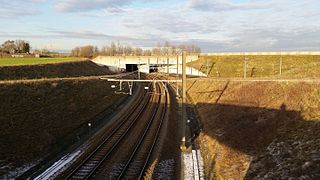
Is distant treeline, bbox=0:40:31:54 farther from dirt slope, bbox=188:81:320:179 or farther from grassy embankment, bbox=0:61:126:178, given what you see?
dirt slope, bbox=188:81:320:179

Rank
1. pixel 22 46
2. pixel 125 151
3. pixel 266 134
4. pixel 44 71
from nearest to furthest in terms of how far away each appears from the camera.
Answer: pixel 266 134 → pixel 125 151 → pixel 44 71 → pixel 22 46

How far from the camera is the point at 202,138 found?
122 feet

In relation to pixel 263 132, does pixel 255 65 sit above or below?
above

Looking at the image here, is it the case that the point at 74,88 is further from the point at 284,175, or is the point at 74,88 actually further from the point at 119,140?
the point at 284,175

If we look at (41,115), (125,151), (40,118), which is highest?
(41,115)

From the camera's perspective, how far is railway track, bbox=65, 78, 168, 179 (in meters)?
25.8

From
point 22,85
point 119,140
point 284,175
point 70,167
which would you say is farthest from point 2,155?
point 284,175

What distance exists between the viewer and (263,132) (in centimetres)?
3020

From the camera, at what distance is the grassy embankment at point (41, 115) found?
28750mm

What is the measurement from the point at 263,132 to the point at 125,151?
1287 centimetres

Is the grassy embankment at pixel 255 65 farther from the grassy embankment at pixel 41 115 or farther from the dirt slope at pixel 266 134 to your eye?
the dirt slope at pixel 266 134

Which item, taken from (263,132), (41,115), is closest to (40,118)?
(41,115)

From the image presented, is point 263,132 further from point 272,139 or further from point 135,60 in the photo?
point 135,60

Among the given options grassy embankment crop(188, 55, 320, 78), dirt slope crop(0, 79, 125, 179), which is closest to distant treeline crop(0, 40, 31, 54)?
grassy embankment crop(188, 55, 320, 78)
